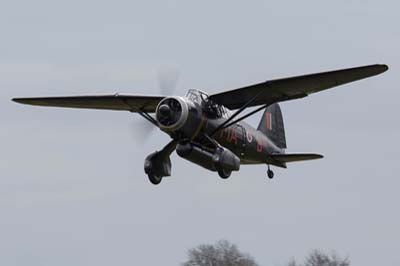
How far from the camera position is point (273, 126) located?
53250 mm

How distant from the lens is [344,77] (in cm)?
4725

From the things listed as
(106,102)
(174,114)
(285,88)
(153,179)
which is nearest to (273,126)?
(285,88)

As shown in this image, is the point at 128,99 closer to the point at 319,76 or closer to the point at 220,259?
the point at 319,76

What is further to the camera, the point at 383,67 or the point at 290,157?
the point at 290,157

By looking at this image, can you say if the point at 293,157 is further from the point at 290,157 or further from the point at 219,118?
the point at 219,118

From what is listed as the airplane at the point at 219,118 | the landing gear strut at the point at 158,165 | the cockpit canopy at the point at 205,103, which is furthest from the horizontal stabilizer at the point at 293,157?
the landing gear strut at the point at 158,165

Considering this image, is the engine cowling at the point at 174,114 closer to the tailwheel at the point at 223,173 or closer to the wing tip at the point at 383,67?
the tailwheel at the point at 223,173

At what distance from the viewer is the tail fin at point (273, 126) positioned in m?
52.6

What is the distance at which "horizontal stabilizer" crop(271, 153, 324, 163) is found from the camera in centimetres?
5025

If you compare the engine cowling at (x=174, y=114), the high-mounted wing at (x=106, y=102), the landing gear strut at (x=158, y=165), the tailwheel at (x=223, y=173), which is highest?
the high-mounted wing at (x=106, y=102)

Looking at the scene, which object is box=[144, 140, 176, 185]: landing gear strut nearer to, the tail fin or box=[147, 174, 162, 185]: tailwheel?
box=[147, 174, 162, 185]: tailwheel

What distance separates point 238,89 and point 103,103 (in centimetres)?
508

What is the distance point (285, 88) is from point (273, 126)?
5054mm

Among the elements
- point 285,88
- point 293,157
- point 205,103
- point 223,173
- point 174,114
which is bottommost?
point 223,173
